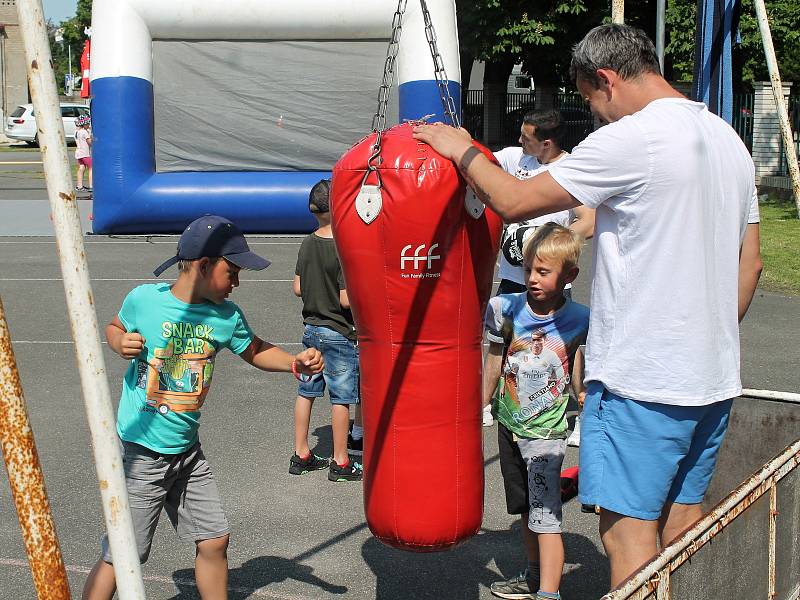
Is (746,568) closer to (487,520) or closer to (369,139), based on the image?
(369,139)

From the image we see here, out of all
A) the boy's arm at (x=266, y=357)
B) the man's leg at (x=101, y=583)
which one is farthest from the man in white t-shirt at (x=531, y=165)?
the man's leg at (x=101, y=583)

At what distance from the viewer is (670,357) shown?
9.66ft

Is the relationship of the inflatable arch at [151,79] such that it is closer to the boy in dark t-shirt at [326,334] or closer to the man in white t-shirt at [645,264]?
the boy in dark t-shirt at [326,334]

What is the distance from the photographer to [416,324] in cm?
333

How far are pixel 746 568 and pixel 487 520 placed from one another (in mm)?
2110

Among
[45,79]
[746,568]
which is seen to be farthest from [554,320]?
[45,79]

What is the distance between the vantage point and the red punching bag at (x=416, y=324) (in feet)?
10.7

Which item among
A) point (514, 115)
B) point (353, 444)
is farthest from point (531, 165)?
point (514, 115)

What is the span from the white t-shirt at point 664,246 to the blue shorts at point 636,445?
2.2 inches

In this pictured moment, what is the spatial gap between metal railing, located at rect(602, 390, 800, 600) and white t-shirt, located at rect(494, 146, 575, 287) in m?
2.00

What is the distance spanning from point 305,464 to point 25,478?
337cm

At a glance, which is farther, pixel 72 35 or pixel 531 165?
pixel 72 35

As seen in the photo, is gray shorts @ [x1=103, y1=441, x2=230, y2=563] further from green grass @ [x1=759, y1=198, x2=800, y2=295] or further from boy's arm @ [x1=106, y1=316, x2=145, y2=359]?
green grass @ [x1=759, y1=198, x2=800, y2=295]

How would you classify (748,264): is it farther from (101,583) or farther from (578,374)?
(101,583)
